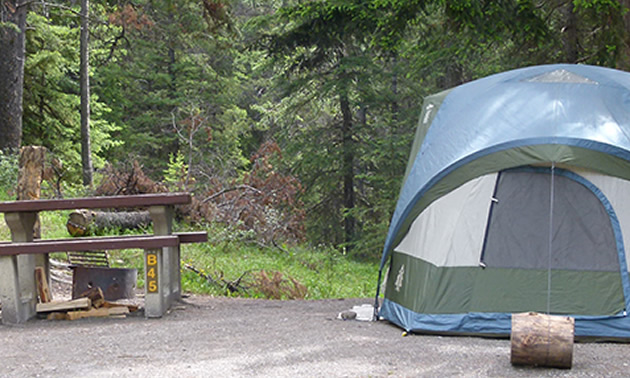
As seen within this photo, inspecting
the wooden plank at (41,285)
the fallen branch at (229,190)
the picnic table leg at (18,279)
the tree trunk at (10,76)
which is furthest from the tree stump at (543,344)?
the tree trunk at (10,76)

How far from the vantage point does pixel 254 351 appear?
564 centimetres

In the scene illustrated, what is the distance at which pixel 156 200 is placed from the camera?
7.30 meters

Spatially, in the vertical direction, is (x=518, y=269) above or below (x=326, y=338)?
above

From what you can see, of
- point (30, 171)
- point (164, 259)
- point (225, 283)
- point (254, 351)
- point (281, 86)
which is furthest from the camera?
point (281, 86)

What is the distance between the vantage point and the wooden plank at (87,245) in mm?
7070

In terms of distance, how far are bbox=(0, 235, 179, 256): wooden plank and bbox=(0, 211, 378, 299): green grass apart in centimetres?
308

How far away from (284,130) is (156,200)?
1491 centimetres

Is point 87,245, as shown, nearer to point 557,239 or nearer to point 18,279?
point 18,279

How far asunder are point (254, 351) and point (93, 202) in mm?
2552

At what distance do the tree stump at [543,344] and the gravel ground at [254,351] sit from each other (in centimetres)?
7

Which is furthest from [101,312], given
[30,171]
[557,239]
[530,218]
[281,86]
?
[281,86]

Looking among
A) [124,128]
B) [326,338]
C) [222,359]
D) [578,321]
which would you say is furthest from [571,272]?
[124,128]

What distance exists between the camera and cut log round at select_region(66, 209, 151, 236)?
490 inches

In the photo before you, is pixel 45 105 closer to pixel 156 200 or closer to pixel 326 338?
pixel 156 200
